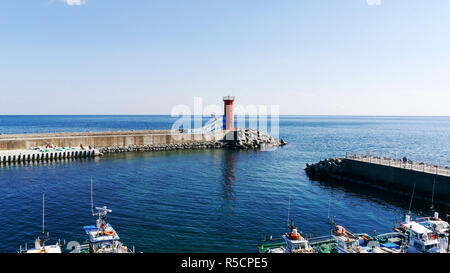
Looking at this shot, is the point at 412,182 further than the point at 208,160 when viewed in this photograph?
No

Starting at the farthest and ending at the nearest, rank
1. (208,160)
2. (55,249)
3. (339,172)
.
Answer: (208,160), (339,172), (55,249)

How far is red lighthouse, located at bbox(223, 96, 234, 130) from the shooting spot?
89906mm

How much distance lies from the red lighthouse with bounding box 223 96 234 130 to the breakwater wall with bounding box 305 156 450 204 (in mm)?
39816

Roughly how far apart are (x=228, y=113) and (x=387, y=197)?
2290 inches

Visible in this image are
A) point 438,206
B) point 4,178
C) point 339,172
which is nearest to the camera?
point 438,206

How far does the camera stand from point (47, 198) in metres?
36.5

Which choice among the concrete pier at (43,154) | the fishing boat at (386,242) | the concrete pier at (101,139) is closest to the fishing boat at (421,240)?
the fishing boat at (386,242)

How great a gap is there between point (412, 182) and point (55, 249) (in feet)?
136

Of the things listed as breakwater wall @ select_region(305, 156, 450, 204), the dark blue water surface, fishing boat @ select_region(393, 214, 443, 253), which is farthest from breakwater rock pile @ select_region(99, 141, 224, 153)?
fishing boat @ select_region(393, 214, 443, 253)

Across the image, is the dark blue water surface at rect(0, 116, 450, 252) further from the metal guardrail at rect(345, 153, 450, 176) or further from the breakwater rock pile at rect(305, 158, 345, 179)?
the metal guardrail at rect(345, 153, 450, 176)
